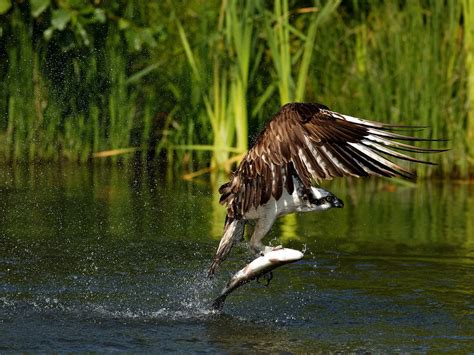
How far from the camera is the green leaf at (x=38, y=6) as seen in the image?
1141cm

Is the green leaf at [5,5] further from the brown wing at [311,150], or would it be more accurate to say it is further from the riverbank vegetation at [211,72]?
the brown wing at [311,150]

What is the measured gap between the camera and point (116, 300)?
7090 mm

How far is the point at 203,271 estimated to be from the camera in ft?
26.1

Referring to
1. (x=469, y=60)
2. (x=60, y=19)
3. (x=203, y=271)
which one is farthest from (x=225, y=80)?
(x=203, y=271)

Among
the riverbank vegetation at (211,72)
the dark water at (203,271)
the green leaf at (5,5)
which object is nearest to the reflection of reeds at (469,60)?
the riverbank vegetation at (211,72)

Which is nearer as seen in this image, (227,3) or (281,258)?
(281,258)

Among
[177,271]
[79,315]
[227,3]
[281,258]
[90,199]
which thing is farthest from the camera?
[227,3]

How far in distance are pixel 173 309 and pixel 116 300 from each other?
40cm

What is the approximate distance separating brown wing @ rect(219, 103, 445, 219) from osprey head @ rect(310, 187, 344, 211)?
230mm

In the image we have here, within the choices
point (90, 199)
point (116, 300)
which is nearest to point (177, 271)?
point (116, 300)

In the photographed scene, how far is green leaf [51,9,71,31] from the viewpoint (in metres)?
11.4

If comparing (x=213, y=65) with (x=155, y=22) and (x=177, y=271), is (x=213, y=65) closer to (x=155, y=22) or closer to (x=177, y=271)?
(x=155, y=22)

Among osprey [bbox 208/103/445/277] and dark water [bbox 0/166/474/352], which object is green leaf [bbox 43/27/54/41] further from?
osprey [bbox 208/103/445/277]

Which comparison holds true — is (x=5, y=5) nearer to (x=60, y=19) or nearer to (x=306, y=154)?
(x=60, y=19)
